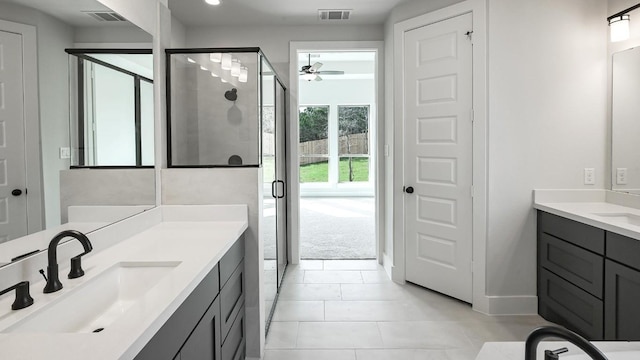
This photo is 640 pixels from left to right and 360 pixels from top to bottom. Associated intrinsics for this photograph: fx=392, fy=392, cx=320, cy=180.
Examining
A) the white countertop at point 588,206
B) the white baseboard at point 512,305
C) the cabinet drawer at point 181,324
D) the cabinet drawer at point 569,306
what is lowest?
the white baseboard at point 512,305

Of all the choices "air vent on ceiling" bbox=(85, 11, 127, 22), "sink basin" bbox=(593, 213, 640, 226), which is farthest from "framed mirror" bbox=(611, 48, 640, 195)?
"air vent on ceiling" bbox=(85, 11, 127, 22)

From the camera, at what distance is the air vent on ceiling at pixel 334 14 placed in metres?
3.79

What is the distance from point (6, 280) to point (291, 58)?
350 centimetres

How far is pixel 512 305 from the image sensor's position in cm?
304

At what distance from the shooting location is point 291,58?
4.22m

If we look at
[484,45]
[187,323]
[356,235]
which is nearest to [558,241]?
[484,45]

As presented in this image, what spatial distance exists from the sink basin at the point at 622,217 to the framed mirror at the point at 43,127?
2.87 m

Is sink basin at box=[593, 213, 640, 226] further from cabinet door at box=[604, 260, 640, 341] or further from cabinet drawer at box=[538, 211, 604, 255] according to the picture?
cabinet door at box=[604, 260, 640, 341]

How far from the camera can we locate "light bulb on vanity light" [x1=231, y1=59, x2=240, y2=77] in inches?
100

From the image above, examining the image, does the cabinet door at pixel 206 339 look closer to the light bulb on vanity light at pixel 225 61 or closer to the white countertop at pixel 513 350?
the white countertop at pixel 513 350

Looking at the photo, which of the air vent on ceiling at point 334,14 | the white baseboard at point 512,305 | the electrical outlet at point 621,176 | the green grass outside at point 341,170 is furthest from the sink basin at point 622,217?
the green grass outside at point 341,170

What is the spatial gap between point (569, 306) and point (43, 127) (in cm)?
309

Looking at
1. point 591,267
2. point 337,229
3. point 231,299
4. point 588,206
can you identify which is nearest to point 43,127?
point 231,299

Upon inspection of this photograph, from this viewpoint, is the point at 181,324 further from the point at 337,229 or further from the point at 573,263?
the point at 337,229
